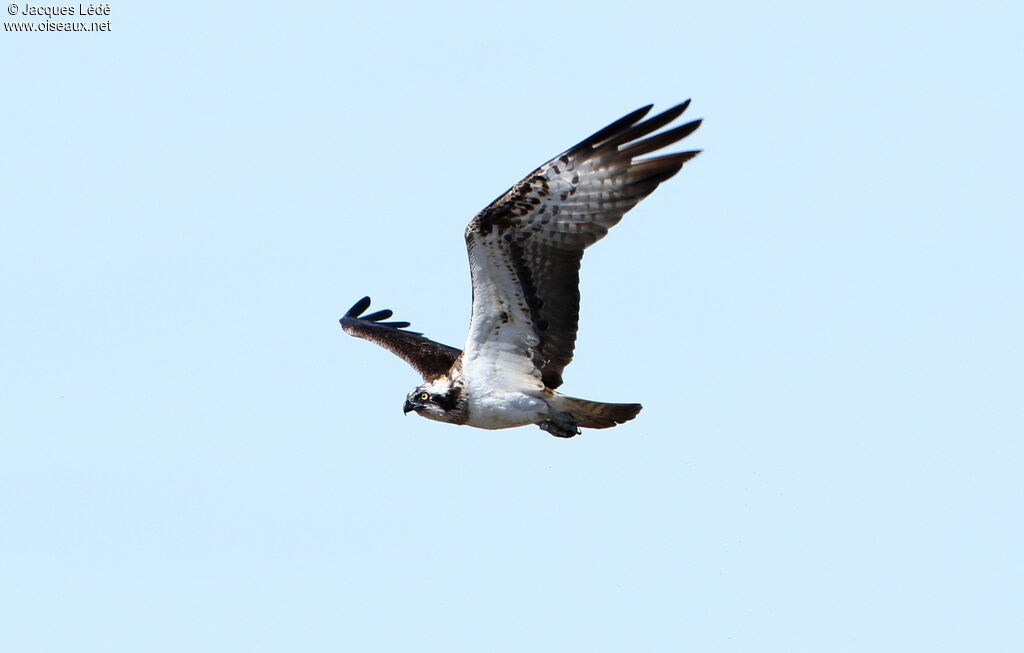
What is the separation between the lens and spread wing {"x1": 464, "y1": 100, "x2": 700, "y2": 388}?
14031 mm

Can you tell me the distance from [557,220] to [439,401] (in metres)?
2.15

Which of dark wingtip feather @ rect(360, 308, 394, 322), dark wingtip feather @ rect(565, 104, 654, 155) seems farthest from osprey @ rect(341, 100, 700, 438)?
dark wingtip feather @ rect(360, 308, 394, 322)

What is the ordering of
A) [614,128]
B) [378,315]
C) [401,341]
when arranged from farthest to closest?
[378,315] < [401,341] < [614,128]

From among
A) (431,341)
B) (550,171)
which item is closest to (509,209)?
(550,171)

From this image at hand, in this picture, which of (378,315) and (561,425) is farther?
(378,315)

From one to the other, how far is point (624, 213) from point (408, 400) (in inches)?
111

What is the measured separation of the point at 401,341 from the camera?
706 inches

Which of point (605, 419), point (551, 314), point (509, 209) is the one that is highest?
point (509, 209)

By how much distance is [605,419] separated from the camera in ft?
49.0

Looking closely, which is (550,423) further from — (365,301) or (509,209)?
(365,301)

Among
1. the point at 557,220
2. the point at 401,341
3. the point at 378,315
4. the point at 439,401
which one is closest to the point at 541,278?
the point at 557,220

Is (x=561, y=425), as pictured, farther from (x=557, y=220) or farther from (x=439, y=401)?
(x=557, y=220)

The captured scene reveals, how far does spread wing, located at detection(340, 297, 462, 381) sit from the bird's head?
23.9 inches

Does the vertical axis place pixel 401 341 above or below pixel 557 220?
below
